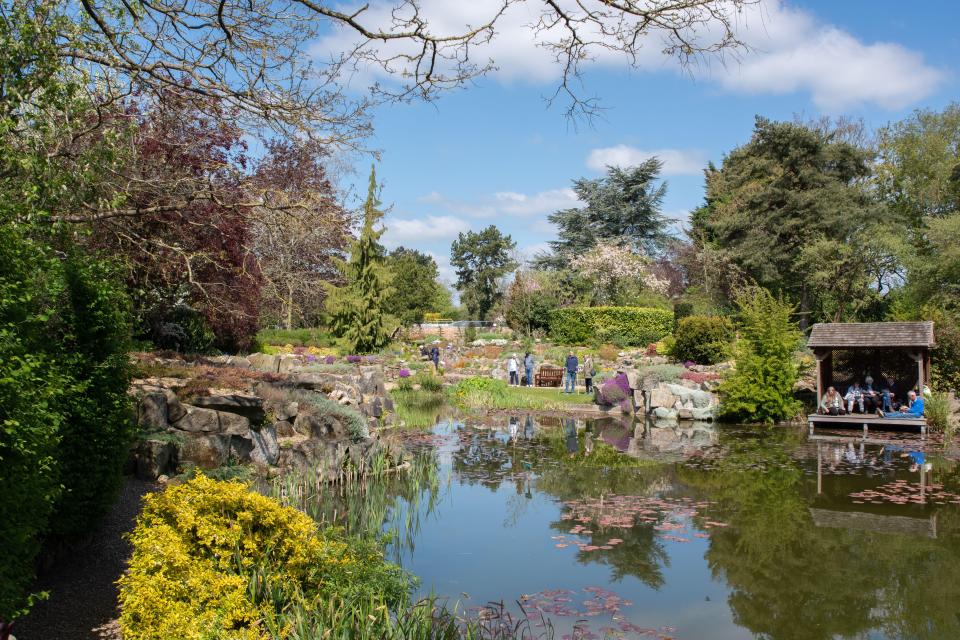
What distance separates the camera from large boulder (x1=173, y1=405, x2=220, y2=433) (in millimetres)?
8375

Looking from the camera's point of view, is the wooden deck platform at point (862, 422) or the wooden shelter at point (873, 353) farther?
the wooden shelter at point (873, 353)

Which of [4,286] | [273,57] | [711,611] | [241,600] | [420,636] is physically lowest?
[711,611]

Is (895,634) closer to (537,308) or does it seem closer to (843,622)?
(843,622)

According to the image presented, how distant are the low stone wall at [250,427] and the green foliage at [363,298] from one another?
13.2 metres

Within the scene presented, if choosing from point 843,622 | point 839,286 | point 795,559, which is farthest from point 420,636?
point 839,286

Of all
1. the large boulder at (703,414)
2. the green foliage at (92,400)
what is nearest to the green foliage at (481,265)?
the large boulder at (703,414)

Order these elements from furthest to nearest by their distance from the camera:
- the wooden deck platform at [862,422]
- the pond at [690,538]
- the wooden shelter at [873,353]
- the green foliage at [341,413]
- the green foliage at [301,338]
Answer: the green foliage at [301,338] < the wooden shelter at [873,353] < the wooden deck platform at [862,422] < the green foliage at [341,413] < the pond at [690,538]

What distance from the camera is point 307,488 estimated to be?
8.43m

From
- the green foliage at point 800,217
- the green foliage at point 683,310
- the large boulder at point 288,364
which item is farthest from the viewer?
the green foliage at point 683,310

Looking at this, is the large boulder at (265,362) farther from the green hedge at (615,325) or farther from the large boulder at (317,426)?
the green hedge at (615,325)

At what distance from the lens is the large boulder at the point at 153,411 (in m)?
7.79

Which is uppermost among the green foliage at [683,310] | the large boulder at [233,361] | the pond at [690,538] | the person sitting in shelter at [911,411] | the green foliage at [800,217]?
the green foliage at [800,217]

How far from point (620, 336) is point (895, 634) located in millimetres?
26568

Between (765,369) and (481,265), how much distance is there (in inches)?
2026
